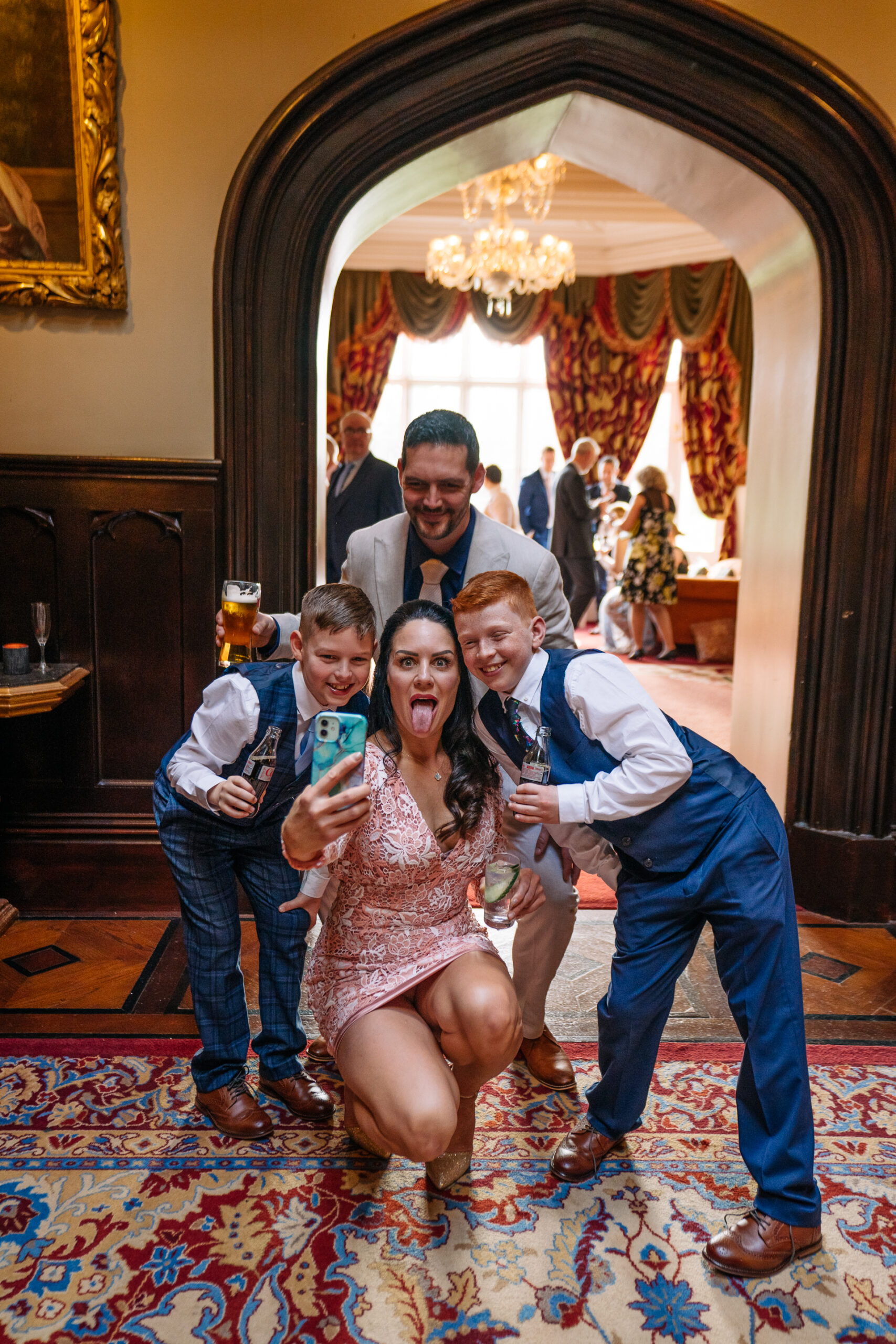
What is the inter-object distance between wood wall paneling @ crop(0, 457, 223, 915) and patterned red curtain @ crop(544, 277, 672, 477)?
29.5ft

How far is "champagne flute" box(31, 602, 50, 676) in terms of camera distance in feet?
10.7

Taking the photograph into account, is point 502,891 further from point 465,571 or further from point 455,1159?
point 465,571

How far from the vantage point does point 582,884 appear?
4.13 meters

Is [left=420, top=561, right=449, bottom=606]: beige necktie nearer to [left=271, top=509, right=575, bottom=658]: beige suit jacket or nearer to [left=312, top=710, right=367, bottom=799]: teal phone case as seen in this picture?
[left=271, top=509, right=575, bottom=658]: beige suit jacket

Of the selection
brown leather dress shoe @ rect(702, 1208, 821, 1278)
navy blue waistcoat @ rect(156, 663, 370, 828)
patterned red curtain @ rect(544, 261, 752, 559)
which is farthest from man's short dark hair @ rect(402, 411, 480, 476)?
patterned red curtain @ rect(544, 261, 752, 559)

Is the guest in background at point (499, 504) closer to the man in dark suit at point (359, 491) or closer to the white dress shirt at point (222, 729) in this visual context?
the man in dark suit at point (359, 491)

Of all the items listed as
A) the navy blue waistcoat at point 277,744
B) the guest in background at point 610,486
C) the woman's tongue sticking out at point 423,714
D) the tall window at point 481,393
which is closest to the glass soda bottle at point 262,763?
the navy blue waistcoat at point 277,744

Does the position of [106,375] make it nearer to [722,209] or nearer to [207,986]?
[207,986]

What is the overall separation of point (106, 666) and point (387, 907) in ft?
6.27

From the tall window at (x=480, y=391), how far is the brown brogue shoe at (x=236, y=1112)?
10597 mm

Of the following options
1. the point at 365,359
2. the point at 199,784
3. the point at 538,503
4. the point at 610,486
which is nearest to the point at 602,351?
the point at 610,486

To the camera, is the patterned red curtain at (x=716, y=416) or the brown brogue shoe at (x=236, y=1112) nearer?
the brown brogue shoe at (x=236, y=1112)

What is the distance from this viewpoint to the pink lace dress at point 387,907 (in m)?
2.03

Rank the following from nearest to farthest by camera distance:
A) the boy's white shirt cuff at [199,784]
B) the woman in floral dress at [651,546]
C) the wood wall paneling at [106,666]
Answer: the boy's white shirt cuff at [199,784] < the wood wall paneling at [106,666] < the woman in floral dress at [651,546]
